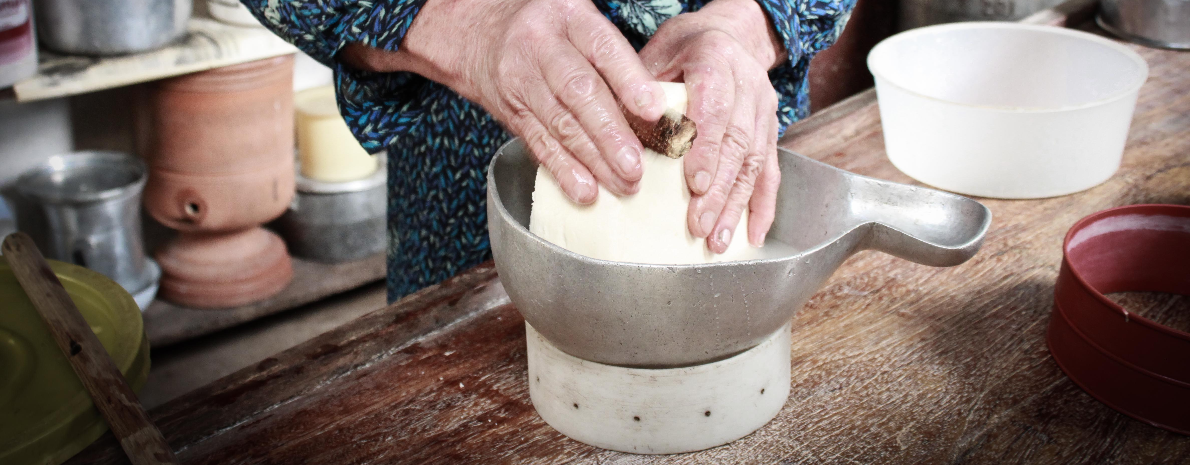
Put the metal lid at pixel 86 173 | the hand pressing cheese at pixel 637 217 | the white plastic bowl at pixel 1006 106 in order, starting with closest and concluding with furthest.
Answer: the hand pressing cheese at pixel 637 217 → the white plastic bowl at pixel 1006 106 → the metal lid at pixel 86 173

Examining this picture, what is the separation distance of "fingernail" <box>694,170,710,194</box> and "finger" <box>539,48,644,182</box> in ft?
0.19

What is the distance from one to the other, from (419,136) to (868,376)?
2.43 ft

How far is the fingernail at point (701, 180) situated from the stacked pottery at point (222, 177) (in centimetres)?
169

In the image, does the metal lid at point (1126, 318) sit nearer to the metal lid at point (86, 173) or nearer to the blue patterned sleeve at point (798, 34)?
the blue patterned sleeve at point (798, 34)

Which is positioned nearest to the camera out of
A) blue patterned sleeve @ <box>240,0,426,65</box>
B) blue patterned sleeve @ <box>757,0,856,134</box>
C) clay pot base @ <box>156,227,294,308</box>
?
blue patterned sleeve @ <box>240,0,426,65</box>

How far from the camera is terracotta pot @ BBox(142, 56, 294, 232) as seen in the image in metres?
2.13

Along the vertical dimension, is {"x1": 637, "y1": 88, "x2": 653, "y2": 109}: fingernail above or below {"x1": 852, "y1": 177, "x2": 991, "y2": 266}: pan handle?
above

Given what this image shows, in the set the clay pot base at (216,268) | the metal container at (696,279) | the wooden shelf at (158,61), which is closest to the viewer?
the metal container at (696,279)

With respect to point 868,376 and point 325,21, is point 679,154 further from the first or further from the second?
point 325,21

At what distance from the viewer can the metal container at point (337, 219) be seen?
2596 millimetres

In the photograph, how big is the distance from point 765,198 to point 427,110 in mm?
559

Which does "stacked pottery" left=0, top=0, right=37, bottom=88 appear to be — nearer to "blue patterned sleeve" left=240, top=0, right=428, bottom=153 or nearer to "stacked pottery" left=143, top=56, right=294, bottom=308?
"stacked pottery" left=143, top=56, right=294, bottom=308

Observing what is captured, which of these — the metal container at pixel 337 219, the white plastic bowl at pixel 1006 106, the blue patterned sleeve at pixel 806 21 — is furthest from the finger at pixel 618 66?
the metal container at pixel 337 219

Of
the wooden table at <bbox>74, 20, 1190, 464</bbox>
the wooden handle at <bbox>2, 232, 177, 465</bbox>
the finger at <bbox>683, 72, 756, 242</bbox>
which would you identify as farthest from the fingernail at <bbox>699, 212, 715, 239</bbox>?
the wooden handle at <bbox>2, 232, 177, 465</bbox>
